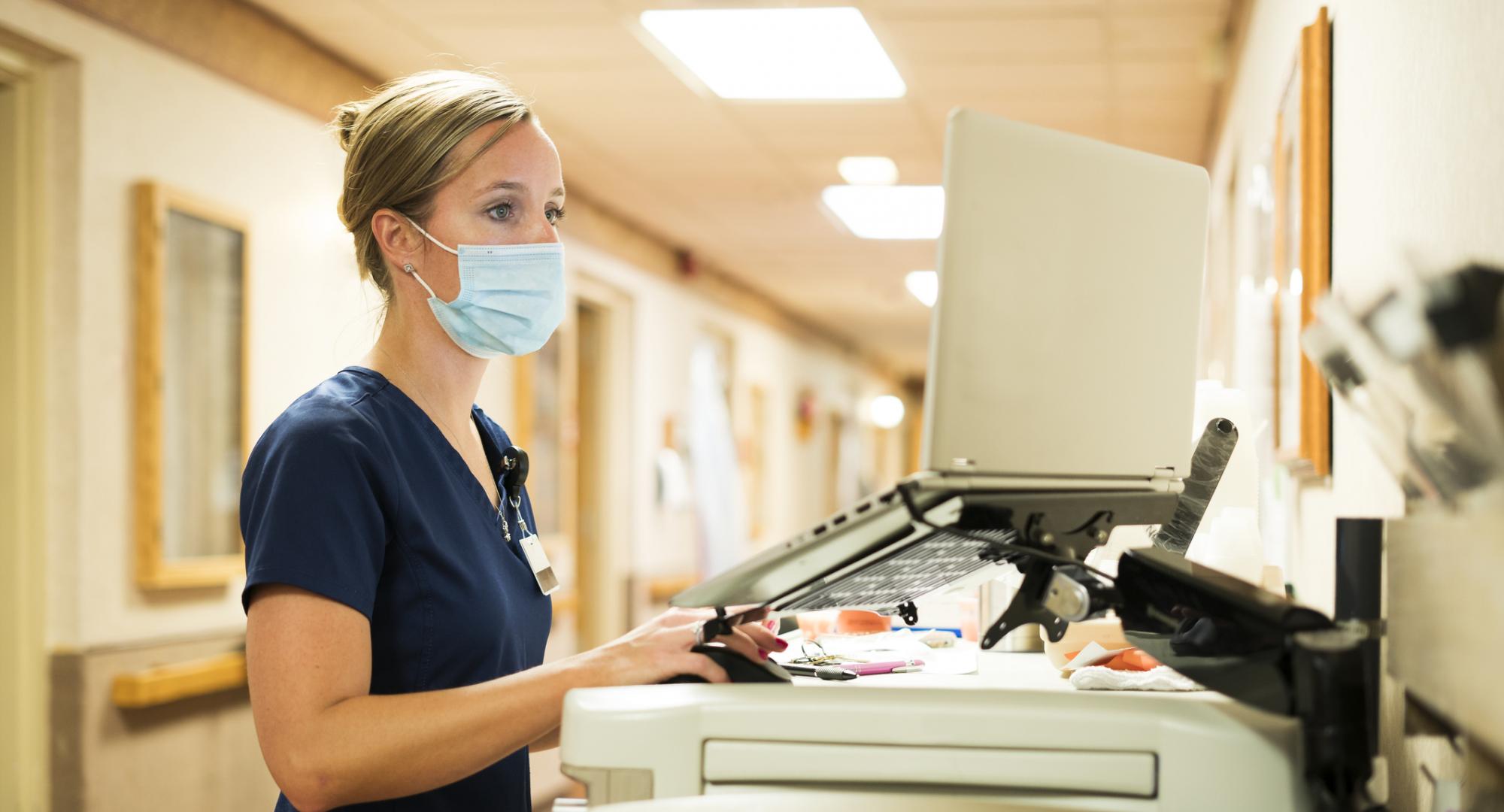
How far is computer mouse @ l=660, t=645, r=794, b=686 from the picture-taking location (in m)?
1.06

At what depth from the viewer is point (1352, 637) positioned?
0.87 m

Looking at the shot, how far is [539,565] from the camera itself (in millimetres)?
1487

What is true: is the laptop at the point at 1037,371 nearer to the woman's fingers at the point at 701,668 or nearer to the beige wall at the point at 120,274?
the woman's fingers at the point at 701,668

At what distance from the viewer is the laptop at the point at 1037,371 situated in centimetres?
94

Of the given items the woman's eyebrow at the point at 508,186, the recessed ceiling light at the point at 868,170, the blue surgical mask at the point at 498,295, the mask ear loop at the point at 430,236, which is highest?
the recessed ceiling light at the point at 868,170

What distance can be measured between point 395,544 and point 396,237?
0.41 meters

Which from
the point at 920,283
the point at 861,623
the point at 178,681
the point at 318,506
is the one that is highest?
the point at 920,283

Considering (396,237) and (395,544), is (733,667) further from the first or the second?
(396,237)

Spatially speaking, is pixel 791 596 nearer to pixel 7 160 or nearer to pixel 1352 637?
pixel 1352 637

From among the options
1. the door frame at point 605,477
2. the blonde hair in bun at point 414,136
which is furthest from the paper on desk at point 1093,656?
the door frame at point 605,477

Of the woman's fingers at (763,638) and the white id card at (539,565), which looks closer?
the woman's fingers at (763,638)

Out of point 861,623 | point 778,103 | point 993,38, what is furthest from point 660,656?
point 778,103

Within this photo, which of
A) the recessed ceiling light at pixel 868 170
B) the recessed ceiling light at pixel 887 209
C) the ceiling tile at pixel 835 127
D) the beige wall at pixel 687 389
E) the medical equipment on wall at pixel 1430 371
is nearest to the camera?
the medical equipment on wall at pixel 1430 371

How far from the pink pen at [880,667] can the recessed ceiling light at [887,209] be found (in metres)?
4.49
